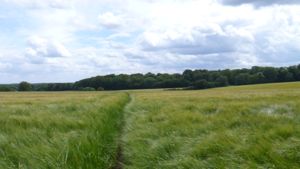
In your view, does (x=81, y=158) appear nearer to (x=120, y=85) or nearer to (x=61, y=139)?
(x=61, y=139)

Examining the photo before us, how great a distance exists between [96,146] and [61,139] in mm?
617

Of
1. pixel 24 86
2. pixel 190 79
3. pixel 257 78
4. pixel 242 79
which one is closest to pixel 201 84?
pixel 242 79

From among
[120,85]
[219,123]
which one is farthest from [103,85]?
[219,123]

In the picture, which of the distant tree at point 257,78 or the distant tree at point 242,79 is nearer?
the distant tree at point 257,78

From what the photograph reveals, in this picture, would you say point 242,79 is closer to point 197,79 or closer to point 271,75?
point 271,75

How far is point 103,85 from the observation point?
129 m

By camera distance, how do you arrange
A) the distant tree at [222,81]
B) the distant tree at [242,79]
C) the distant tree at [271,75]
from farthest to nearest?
the distant tree at [222,81]
the distant tree at [242,79]
the distant tree at [271,75]

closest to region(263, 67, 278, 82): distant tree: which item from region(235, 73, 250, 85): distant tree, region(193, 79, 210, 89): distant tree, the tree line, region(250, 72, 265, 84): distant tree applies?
the tree line

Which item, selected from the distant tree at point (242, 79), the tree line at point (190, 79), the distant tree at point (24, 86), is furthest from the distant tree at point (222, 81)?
the distant tree at point (24, 86)

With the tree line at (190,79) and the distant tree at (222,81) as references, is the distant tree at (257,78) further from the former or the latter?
the distant tree at (222,81)

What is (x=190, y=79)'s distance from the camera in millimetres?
121312

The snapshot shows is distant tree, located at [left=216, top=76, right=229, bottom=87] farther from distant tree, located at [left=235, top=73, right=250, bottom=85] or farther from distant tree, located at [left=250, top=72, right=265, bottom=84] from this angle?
distant tree, located at [left=250, top=72, right=265, bottom=84]

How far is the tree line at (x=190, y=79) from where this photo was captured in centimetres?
10881

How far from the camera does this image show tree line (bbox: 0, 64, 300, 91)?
10881 centimetres
